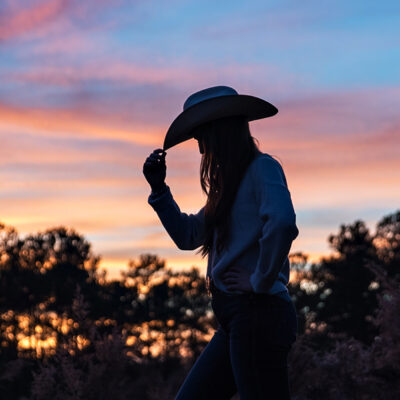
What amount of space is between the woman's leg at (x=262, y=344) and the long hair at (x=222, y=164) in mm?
342

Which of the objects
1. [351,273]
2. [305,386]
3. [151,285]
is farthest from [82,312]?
[151,285]

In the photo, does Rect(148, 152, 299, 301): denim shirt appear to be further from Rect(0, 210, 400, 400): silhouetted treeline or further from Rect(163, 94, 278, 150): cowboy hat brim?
Rect(0, 210, 400, 400): silhouetted treeline

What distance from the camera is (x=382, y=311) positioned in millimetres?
9625

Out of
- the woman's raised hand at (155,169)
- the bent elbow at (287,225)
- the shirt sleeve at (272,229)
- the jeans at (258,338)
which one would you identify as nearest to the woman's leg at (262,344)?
the jeans at (258,338)

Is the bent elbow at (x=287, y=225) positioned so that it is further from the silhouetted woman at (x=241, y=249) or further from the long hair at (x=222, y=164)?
the long hair at (x=222, y=164)

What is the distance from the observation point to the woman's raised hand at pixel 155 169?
4012 mm

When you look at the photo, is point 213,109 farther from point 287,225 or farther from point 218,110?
point 287,225

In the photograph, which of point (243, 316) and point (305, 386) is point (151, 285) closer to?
point (305, 386)

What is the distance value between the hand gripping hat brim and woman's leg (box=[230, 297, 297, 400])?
847 mm

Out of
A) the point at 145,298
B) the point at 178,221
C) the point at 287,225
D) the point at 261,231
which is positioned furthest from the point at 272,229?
the point at 145,298

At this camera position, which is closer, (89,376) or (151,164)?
(151,164)

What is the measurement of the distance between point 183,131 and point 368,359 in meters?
6.58

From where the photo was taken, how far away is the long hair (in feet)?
12.1

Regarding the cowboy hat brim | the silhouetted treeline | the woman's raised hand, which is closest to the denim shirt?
the cowboy hat brim
